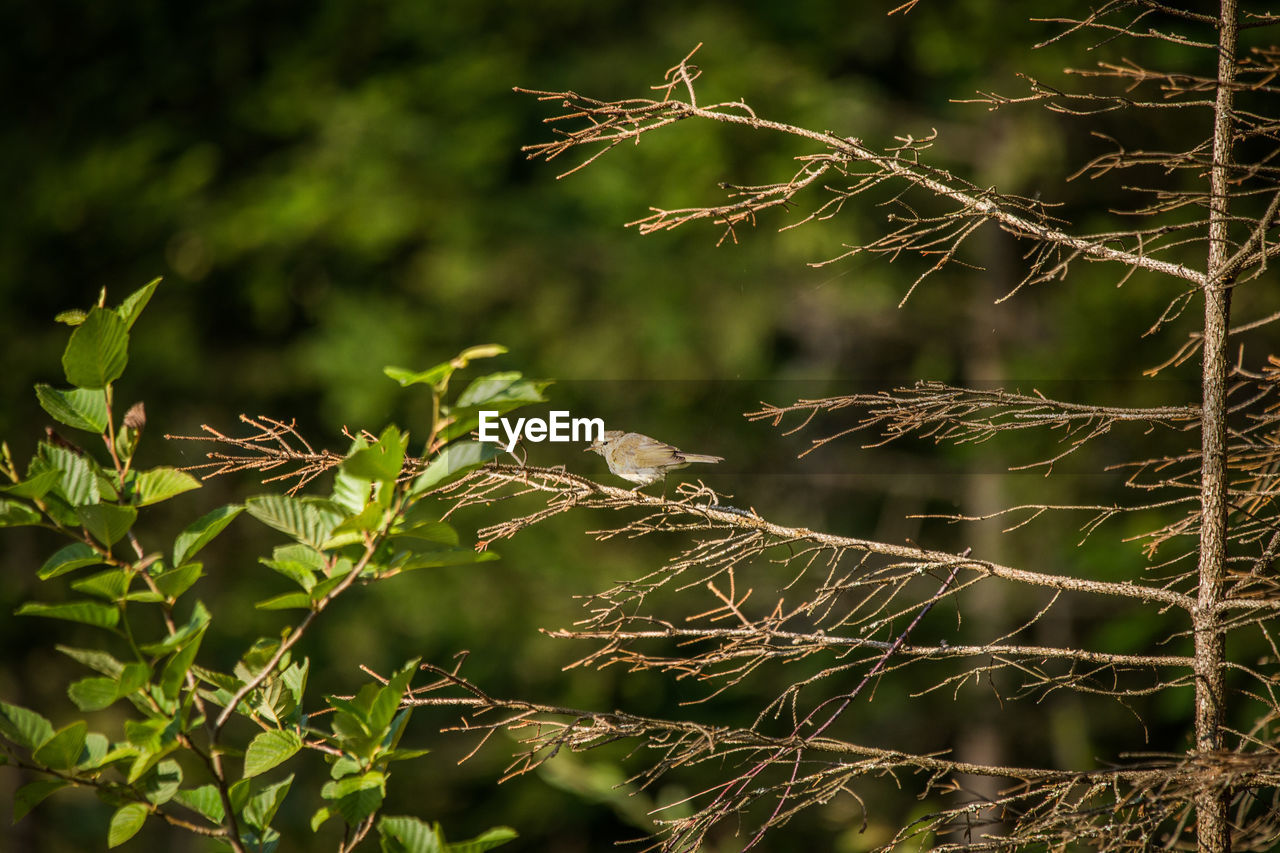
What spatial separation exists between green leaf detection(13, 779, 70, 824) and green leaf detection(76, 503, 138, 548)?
29 centimetres

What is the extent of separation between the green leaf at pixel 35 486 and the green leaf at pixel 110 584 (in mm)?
115

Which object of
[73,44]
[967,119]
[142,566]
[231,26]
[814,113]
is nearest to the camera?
[142,566]

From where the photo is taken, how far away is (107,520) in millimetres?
1118

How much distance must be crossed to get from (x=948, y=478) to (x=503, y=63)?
4.28 m

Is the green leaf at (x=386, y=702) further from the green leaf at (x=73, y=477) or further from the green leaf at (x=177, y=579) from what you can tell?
the green leaf at (x=73, y=477)

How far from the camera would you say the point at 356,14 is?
733 centimetres

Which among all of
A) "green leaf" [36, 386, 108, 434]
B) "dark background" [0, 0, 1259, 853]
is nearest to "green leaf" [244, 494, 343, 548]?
"green leaf" [36, 386, 108, 434]

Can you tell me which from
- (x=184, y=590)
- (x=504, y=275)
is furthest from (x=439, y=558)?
(x=504, y=275)

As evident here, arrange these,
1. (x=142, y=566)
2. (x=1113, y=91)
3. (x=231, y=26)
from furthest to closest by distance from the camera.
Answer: (x=231, y=26), (x=1113, y=91), (x=142, y=566)

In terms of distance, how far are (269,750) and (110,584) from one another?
0.30m

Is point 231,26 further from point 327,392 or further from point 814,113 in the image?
point 814,113

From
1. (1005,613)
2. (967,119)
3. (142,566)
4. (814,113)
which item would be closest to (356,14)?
(814,113)

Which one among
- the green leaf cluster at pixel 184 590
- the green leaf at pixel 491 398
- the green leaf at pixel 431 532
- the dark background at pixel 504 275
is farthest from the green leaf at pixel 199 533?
the dark background at pixel 504 275

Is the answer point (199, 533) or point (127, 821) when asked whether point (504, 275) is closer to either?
point (199, 533)
